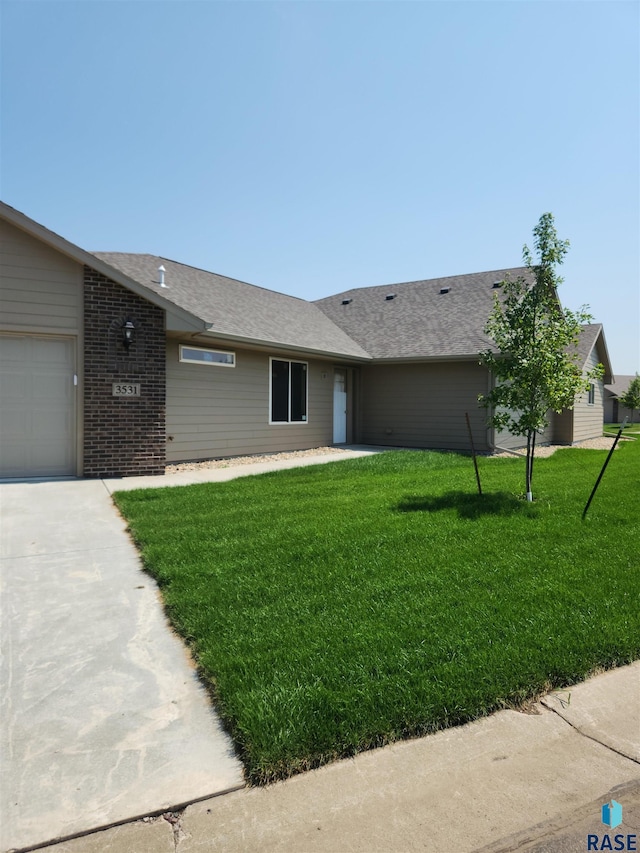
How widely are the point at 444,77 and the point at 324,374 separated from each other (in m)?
7.66

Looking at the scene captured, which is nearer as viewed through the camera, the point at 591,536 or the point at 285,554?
the point at 285,554

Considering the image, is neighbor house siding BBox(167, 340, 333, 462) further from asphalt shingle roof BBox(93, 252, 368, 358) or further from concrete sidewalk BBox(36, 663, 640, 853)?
concrete sidewalk BBox(36, 663, 640, 853)

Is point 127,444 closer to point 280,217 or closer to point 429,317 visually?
point 280,217

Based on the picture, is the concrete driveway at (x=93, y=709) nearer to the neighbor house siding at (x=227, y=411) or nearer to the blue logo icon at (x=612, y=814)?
the blue logo icon at (x=612, y=814)

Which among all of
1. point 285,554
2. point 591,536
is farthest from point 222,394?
point 591,536

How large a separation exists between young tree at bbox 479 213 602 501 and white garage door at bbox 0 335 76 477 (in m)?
6.97

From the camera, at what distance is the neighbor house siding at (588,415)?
56.9ft

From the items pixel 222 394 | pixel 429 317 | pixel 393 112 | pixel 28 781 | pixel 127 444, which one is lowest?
pixel 28 781

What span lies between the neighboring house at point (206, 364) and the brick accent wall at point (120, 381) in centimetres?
2

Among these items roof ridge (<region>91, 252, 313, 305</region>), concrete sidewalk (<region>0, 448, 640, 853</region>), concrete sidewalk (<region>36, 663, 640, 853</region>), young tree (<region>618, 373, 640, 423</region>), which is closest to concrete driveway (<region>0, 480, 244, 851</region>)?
concrete sidewalk (<region>0, 448, 640, 853</region>)

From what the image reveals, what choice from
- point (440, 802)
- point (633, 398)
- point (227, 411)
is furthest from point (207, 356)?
point (633, 398)


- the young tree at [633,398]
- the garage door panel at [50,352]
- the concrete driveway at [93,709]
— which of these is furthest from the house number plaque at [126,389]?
the young tree at [633,398]

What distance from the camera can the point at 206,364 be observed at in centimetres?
1130

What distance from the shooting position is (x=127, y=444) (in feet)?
30.5
